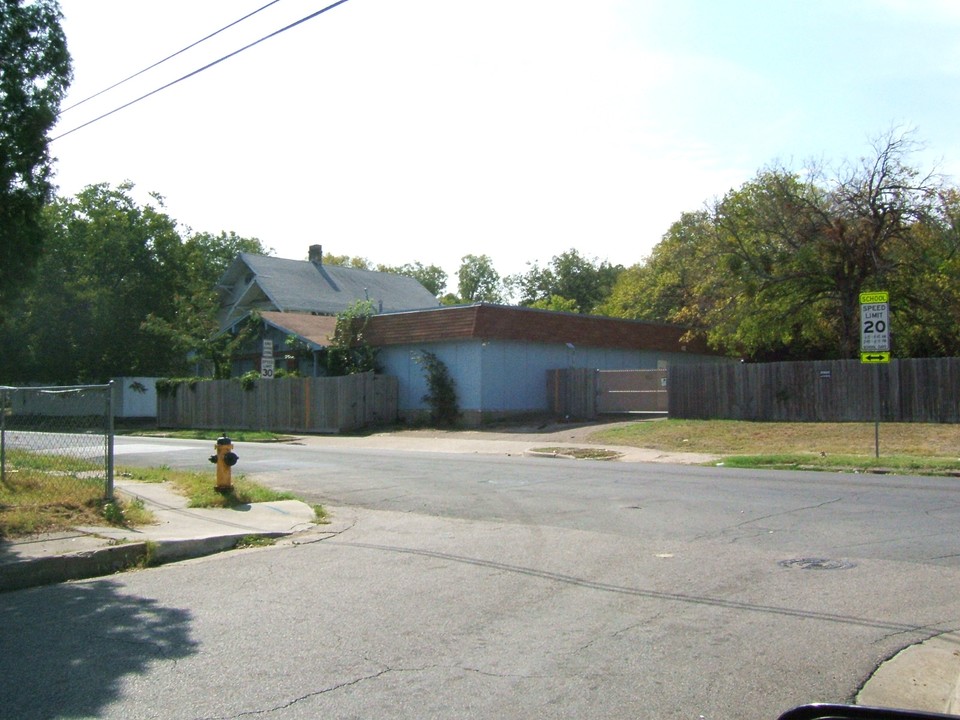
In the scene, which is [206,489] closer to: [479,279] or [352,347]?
[352,347]

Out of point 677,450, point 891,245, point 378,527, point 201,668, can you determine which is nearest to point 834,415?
point 677,450

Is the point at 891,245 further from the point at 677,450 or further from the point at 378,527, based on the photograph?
the point at 378,527

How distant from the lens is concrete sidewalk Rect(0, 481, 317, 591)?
8.91 meters

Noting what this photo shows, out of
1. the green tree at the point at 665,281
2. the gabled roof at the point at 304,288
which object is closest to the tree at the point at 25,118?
the gabled roof at the point at 304,288

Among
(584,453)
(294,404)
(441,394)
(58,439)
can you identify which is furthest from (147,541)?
(294,404)

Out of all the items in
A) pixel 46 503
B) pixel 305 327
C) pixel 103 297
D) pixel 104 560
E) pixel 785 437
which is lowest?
pixel 104 560

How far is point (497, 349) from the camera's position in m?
33.3

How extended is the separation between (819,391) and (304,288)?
1240 inches

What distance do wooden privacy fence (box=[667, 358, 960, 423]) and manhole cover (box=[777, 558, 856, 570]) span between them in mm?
15427

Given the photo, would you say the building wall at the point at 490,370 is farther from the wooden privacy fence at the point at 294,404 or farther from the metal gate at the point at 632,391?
the metal gate at the point at 632,391

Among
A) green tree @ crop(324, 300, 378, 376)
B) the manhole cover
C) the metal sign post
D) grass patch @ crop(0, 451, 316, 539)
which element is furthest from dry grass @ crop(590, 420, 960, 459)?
grass patch @ crop(0, 451, 316, 539)

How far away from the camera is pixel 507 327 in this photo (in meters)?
33.0

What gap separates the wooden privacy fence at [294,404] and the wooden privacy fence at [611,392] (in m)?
6.70

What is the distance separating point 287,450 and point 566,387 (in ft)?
41.9
